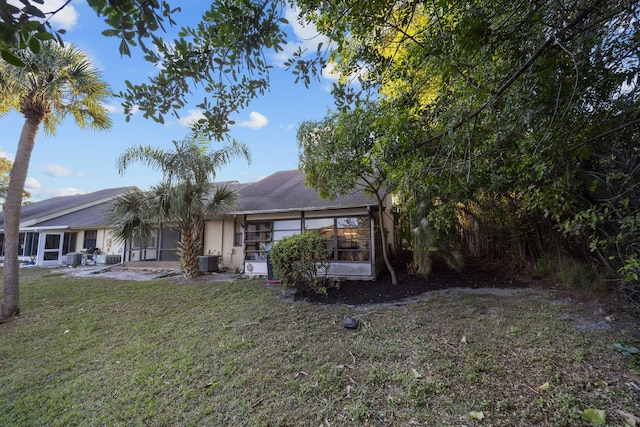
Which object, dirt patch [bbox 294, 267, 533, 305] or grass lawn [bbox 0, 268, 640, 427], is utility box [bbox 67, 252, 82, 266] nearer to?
grass lawn [bbox 0, 268, 640, 427]

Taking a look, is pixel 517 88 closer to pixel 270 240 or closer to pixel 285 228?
pixel 285 228

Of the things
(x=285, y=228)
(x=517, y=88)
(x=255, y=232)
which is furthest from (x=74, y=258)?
(x=517, y=88)

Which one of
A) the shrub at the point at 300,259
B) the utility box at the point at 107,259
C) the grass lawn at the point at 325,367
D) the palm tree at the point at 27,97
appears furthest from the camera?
the utility box at the point at 107,259

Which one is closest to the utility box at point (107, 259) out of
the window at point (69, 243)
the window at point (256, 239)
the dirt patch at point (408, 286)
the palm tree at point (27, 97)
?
the window at point (69, 243)

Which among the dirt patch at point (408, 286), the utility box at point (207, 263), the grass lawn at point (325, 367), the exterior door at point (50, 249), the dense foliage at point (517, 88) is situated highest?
the dense foliage at point (517, 88)

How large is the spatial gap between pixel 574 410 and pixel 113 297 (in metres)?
9.32

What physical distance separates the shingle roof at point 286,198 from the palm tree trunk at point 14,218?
222 inches

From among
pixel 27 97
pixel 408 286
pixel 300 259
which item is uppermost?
pixel 27 97

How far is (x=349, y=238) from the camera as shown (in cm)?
928

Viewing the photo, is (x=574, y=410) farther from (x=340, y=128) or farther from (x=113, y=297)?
(x=113, y=297)

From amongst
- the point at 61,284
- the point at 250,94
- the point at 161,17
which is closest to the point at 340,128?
the point at 250,94

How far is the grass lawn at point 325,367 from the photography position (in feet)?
8.19

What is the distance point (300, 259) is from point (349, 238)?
3333mm

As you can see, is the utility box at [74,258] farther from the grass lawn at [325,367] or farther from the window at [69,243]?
the grass lawn at [325,367]
